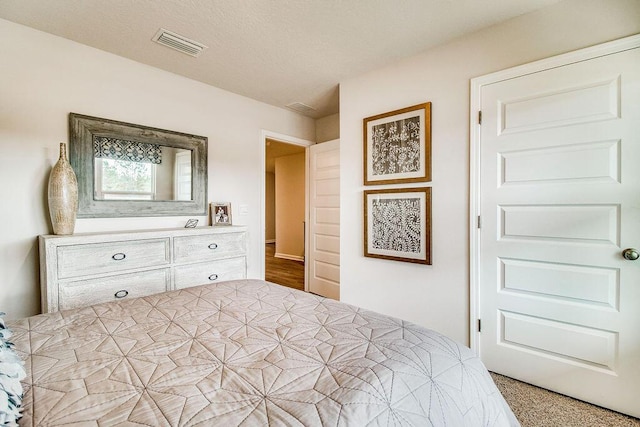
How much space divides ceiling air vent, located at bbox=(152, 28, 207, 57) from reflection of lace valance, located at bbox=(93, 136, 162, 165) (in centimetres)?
88

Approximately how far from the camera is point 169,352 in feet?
3.18

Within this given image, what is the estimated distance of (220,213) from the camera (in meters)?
3.19

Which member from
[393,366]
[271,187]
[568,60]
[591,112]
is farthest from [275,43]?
[271,187]

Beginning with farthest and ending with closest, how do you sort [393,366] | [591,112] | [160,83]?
[160,83] → [591,112] → [393,366]

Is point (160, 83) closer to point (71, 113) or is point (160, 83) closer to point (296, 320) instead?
point (71, 113)

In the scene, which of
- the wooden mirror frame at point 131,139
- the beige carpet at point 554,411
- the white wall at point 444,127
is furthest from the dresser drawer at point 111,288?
the beige carpet at point 554,411

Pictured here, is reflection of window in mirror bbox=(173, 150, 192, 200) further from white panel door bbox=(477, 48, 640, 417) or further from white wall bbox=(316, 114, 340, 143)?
white panel door bbox=(477, 48, 640, 417)

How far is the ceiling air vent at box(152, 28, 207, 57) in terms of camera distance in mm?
2236

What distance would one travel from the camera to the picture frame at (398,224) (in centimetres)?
249

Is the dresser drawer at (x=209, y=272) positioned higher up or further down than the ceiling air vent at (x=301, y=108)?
further down

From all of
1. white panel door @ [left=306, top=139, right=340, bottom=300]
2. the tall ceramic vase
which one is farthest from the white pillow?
white panel door @ [left=306, top=139, right=340, bottom=300]

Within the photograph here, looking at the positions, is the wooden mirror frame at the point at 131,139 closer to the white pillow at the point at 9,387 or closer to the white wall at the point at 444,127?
the white wall at the point at 444,127

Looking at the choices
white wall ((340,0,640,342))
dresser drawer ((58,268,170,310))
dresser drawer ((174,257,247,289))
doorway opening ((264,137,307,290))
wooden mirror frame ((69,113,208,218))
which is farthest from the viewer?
doorway opening ((264,137,307,290))

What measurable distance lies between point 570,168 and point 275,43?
7.46ft
